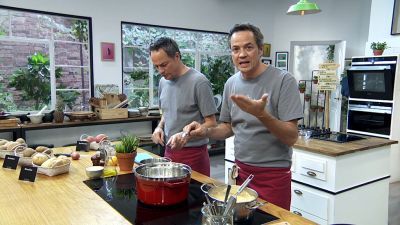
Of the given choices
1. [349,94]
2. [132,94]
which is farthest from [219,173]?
[349,94]

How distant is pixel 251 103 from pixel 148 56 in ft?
14.2

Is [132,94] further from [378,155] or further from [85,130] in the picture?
[378,155]

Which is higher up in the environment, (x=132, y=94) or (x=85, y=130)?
(x=132, y=94)

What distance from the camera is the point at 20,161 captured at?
1844 millimetres

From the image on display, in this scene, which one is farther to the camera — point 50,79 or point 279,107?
point 50,79

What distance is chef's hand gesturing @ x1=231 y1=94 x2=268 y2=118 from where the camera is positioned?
1252 mm

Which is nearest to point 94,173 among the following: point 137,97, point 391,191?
point 137,97

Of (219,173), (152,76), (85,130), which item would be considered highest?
(152,76)

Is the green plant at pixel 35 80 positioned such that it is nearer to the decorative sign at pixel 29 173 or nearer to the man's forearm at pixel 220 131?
the decorative sign at pixel 29 173

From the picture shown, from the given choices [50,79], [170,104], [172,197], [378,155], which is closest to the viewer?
[172,197]

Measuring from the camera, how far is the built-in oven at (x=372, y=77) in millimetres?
4301

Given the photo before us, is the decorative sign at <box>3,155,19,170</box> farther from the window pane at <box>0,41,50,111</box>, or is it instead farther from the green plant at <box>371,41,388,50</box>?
the green plant at <box>371,41,388,50</box>

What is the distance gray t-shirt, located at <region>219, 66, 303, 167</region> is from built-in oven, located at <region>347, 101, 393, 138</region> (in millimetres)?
3446

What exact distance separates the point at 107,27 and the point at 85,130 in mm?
1536
